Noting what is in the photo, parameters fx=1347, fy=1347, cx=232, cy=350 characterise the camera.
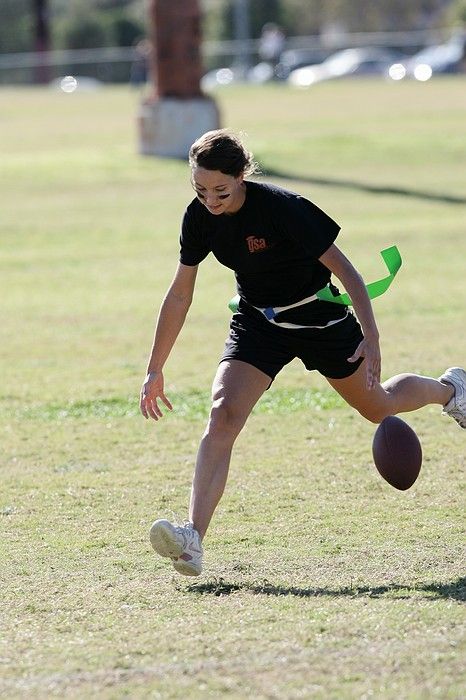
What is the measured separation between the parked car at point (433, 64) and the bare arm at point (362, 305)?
4848 cm

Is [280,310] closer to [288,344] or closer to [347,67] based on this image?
[288,344]

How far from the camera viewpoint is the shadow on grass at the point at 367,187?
20934mm

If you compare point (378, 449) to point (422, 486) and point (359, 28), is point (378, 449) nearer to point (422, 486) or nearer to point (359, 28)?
point (422, 486)

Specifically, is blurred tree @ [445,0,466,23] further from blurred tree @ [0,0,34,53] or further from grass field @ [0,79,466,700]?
grass field @ [0,79,466,700]

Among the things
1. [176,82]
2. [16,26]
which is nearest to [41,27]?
[16,26]

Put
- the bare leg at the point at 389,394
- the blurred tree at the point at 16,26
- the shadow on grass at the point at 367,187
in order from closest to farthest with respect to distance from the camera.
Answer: the bare leg at the point at 389,394 < the shadow on grass at the point at 367,187 < the blurred tree at the point at 16,26

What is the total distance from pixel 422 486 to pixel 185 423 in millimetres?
2215

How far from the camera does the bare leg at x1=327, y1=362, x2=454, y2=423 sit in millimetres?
6223

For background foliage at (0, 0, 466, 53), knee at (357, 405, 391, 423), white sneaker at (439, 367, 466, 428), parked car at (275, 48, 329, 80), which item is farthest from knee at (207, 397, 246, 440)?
background foliage at (0, 0, 466, 53)

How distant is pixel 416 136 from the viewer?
93.7 ft

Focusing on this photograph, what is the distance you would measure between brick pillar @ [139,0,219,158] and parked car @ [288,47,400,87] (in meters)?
30.5

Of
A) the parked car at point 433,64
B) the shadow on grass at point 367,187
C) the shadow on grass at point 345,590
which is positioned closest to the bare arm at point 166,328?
the shadow on grass at point 345,590

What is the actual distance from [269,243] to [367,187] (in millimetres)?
16987

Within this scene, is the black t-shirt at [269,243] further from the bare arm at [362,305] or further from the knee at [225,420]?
the knee at [225,420]
